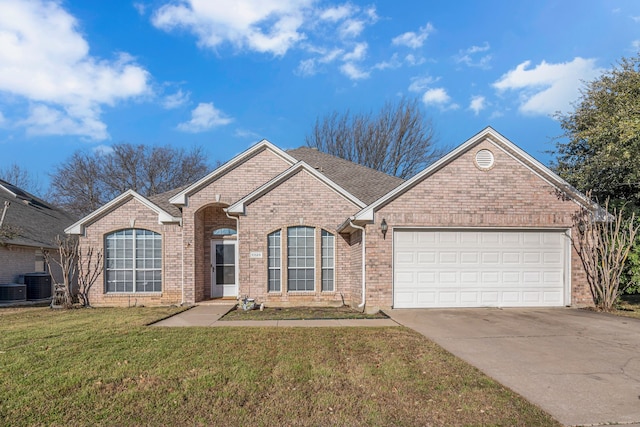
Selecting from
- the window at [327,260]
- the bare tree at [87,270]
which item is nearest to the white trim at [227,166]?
the window at [327,260]

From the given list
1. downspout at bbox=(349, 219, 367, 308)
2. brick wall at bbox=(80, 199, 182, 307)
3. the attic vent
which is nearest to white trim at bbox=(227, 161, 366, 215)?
downspout at bbox=(349, 219, 367, 308)

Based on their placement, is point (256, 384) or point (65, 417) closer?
point (65, 417)

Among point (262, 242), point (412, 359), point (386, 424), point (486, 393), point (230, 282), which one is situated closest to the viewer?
point (386, 424)

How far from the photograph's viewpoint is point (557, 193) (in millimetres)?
11227

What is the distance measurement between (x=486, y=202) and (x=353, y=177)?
6522mm

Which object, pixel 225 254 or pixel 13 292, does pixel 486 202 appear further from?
pixel 13 292

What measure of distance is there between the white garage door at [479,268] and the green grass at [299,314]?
4.54 feet

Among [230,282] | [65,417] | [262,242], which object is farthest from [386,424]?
[230,282]

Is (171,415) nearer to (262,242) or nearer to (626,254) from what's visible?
(262,242)

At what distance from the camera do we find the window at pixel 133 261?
13641mm

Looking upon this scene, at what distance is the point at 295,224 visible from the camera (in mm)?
12633

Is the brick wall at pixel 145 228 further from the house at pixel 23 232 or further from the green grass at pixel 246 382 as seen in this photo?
the green grass at pixel 246 382

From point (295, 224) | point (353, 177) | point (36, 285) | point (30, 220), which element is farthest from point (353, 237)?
point (30, 220)

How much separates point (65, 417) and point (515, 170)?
11258mm
